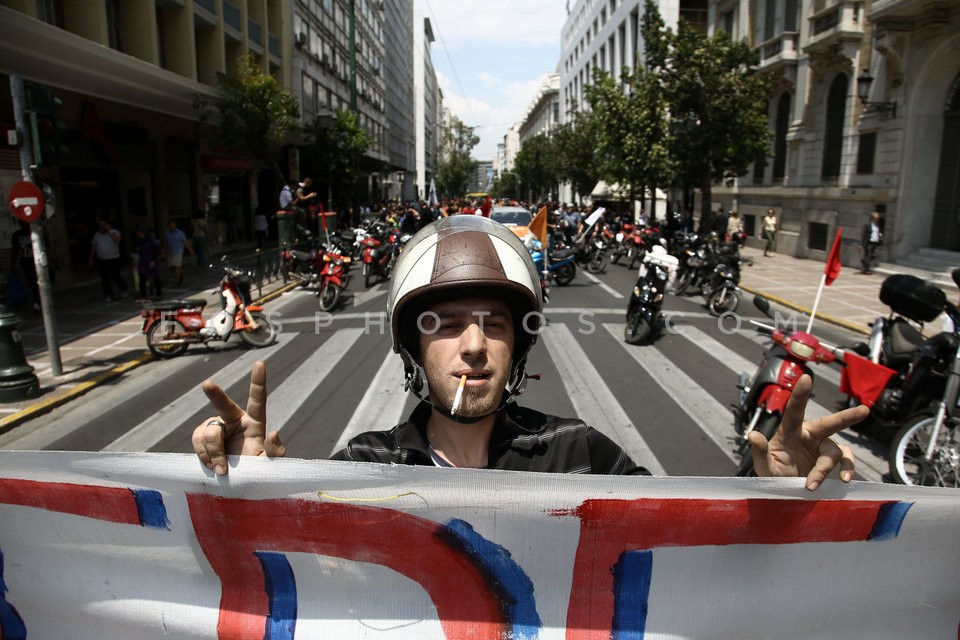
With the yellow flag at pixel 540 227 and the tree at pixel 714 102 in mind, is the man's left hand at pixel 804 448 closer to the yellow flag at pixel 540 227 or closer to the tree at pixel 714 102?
the yellow flag at pixel 540 227

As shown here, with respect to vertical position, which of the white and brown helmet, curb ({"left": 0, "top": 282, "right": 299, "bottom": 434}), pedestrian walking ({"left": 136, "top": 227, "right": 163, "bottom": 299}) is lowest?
curb ({"left": 0, "top": 282, "right": 299, "bottom": 434})

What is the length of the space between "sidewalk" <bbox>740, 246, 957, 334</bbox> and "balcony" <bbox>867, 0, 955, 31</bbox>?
21.3 ft

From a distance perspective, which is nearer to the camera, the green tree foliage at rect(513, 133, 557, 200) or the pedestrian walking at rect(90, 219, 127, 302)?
the pedestrian walking at rect(90, 219, 127, 302)

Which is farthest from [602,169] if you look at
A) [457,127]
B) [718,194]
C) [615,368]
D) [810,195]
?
[457,127]

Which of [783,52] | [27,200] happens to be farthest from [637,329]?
[783,52]

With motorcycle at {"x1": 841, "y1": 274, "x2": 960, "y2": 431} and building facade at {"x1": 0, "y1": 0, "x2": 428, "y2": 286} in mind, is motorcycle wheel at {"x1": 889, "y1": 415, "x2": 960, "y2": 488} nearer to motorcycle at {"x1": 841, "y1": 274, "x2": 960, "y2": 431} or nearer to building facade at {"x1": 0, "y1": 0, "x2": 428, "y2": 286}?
motorcycle at {"x1": 841, "y1": 274, "x2": 960, "y2": 431}

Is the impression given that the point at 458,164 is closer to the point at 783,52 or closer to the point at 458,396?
the point at 783,52

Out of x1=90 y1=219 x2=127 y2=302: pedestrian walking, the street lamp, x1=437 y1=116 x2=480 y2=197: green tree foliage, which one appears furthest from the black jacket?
x1=437 y1=116 x2=480 y2=197: green tree foliage

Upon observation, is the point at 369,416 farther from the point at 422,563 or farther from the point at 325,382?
the point at 422,563

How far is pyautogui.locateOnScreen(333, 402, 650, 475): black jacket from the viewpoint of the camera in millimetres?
1868

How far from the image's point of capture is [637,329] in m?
10.1

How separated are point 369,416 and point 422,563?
16.9 ft

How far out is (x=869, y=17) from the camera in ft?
59.6

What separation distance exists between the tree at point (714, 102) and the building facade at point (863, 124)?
2410 mm
